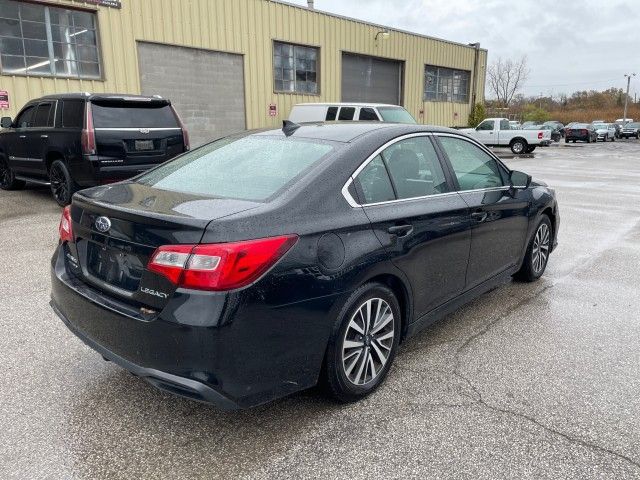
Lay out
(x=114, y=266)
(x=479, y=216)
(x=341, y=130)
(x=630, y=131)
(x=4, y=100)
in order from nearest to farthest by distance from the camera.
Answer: (x=114, y=266)
(x=341, y=130)
(x=479, y=216)
(x=4, y=100)
(x=630, y=131)

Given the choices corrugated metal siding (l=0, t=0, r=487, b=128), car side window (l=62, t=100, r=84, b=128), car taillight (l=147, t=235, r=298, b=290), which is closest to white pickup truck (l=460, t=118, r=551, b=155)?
corrugated metal siding (l=0, t=0, r=487, b=128)

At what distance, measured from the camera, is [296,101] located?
19094 millimetres

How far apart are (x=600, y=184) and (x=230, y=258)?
13.5 meters

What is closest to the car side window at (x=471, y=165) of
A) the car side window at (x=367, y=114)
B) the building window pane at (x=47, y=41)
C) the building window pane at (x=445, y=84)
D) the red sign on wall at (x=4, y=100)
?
the car side window at (x=367, y=114)

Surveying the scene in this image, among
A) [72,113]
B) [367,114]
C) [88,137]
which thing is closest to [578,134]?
[367,114]

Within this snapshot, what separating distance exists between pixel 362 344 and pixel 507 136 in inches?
981

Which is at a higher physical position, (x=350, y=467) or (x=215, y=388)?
(x=215, y=388)

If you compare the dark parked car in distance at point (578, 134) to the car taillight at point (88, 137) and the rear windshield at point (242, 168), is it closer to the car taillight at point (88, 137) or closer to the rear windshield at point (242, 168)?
the car taillight at point (88, 137)

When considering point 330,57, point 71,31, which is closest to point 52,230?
point 71,31

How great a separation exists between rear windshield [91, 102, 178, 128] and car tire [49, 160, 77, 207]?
41.7 inches

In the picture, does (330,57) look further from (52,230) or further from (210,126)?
(52,230)

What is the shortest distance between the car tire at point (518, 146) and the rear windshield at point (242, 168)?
24162mm

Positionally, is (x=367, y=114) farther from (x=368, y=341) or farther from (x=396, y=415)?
(x=396, y=415)

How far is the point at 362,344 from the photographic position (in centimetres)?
293
